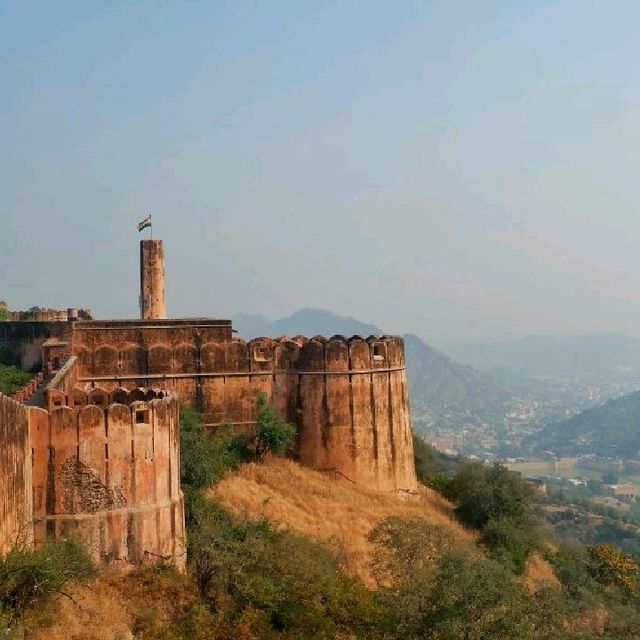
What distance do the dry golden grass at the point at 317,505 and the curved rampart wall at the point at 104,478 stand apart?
263 inches

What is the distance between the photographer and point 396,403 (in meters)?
30.9

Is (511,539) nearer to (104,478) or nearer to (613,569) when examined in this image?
(613,569)

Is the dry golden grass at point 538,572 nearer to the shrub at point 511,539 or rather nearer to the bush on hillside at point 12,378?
the shrub at point 511,539

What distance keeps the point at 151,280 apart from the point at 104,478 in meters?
17.8

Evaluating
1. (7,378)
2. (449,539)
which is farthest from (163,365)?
(449,539)

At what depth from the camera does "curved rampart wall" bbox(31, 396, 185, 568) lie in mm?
16422

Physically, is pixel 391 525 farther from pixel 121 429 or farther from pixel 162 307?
pixel 162 307

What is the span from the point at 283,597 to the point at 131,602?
10.8ft

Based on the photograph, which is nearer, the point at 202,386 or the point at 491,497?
the point at 202,386

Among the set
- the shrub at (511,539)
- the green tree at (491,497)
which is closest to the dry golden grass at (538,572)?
the shrub at (511,539)

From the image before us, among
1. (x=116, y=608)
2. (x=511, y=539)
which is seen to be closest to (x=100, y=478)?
(x=116, y=608)

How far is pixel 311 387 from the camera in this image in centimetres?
2991

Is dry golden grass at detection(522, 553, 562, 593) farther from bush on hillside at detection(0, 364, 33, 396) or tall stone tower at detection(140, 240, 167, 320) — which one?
bush on hillside at detection(0, 364, 33, 396)

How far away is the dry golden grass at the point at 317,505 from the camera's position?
2488 centimetres
